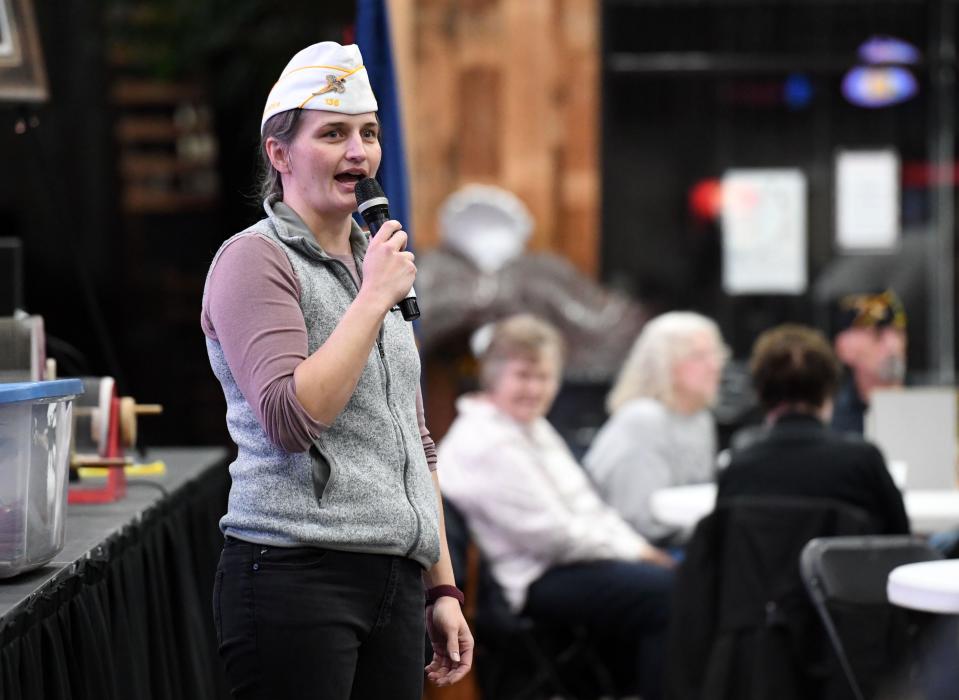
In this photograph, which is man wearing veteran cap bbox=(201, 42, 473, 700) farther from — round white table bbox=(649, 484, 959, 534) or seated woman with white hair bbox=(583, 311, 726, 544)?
seated woman with white hair bbox=(583, 311, 726, 544)

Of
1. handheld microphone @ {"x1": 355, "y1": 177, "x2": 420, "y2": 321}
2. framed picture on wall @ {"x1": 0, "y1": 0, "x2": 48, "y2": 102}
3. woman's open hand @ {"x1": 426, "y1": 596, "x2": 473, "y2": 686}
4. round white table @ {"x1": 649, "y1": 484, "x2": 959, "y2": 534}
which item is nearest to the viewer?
handheld microphone @ {"x1": 355, "y1": 177, "x2": 420, "y2": 321}

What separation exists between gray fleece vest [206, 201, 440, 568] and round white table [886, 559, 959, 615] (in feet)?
4.08

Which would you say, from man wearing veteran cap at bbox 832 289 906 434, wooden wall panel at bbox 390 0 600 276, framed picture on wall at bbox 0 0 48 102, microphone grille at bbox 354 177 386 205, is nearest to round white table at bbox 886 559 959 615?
microphone grille at bbox 354 177 386 205

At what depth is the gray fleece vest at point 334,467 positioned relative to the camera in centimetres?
185

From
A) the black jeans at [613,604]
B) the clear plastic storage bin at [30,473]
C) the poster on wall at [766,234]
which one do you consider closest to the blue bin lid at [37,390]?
the clear plastic storage bin at [30,473]

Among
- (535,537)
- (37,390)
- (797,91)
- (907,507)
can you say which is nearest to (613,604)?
(535,537)

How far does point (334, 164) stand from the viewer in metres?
1.91

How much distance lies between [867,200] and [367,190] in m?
6.24

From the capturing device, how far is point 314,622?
6.00 ft

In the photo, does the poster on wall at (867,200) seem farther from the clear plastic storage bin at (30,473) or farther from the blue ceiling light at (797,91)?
the clear plastic storage bin at (30,473)

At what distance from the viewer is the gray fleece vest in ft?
6.07

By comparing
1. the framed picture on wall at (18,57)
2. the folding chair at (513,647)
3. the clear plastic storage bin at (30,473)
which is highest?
the framed picture on wall at (18,57)

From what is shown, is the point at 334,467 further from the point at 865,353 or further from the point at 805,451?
the point at 865,353

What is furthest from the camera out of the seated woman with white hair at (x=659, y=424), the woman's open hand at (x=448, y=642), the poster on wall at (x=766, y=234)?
the poster on wall at (x=766, y=234)
